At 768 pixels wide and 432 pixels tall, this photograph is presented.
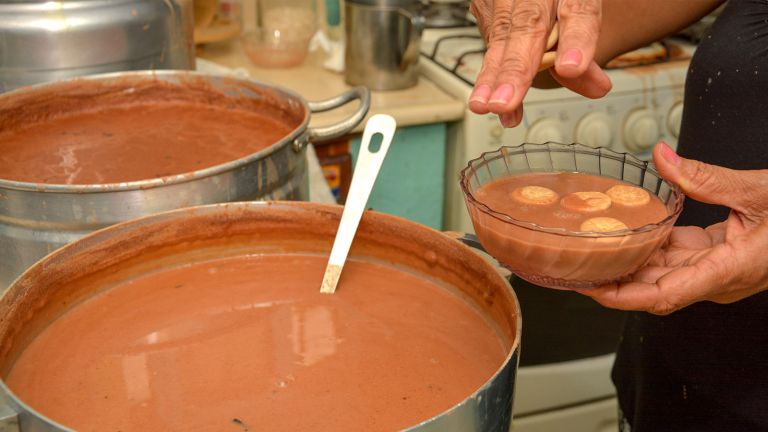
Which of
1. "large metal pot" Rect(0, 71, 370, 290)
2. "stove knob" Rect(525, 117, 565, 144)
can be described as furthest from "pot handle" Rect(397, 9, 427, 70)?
"large metal pot" Rect(0, 71, 370, 290)

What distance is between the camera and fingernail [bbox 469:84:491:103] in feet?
2.29

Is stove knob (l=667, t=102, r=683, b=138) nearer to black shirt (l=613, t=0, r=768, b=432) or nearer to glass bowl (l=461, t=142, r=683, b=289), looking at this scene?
black shirt (l=613, t=0, r=768, b=432)

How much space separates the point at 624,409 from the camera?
1203 millimetres

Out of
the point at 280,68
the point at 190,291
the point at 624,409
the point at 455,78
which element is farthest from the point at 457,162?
the point at 190,291

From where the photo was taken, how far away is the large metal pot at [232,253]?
683 millimetres

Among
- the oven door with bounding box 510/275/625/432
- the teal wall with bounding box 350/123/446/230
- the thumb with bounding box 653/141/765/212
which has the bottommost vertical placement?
the oven door with bounding box 510/275/625/432

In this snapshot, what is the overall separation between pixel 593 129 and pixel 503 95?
118cm

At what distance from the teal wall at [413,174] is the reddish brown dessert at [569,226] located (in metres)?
0.99

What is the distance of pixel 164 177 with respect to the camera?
2.49 feet

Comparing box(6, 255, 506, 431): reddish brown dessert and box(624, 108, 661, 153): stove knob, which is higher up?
box(6, 255, 506, 431): reddish brown dessert

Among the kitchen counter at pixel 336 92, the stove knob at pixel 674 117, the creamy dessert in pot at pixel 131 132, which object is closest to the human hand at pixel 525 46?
the creamy dessert in pot at pixel 131 132

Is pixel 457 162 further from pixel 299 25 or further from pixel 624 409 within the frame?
pixel 624 409

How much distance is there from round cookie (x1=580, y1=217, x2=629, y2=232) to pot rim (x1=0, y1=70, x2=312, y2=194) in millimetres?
340

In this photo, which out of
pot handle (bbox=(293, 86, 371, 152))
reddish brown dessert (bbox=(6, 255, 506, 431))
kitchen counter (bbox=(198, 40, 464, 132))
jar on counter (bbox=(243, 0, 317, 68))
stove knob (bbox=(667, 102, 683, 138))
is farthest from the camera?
jar on counter (bbox=(243, 0, 317, 68))
